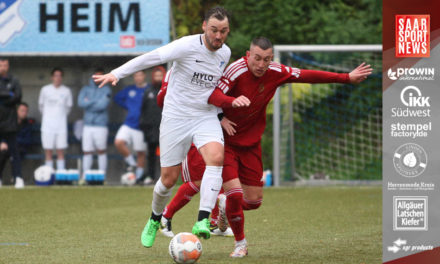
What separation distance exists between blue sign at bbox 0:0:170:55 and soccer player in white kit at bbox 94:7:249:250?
7.91 meters

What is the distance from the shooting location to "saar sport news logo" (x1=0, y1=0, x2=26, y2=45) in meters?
15.5

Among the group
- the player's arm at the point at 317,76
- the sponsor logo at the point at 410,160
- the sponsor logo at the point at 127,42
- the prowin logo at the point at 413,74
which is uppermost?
the sponsor logo at the point at 127,42

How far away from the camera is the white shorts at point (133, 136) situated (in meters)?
15.7

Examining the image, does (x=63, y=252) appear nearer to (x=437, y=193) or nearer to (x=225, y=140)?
(x=225, y=140)

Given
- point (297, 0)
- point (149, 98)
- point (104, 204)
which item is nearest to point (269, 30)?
point (297, 0)

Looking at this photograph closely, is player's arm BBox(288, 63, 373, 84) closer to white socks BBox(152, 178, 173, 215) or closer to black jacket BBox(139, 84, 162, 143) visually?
white socks BBox(152, 178, 173, 215)

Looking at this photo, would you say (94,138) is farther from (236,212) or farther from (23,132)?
(236,212)

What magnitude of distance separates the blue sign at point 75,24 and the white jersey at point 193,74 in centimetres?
796

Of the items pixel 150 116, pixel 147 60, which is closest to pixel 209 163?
pixel 147 60

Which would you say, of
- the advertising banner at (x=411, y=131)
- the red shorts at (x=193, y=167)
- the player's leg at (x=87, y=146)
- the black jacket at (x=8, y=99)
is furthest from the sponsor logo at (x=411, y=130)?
the player's leg at (x=87, y=146)

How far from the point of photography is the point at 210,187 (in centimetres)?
702

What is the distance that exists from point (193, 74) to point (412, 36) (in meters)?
2.29

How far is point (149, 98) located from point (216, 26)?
8281 millimetres

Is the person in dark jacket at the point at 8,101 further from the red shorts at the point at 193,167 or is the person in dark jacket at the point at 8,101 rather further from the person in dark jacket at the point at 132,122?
the red shorts at the point at 193,167
